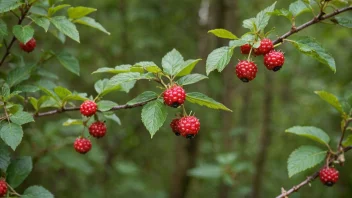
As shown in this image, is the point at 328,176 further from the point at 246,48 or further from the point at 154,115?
the point at 154,115

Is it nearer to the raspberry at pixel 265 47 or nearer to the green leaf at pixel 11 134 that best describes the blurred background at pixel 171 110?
the green leaf at pixel 11 134

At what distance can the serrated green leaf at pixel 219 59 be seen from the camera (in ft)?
6.84

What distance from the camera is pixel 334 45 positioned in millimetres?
6605

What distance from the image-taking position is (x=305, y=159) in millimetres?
2564

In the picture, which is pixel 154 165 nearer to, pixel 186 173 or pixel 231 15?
pixel 186 173

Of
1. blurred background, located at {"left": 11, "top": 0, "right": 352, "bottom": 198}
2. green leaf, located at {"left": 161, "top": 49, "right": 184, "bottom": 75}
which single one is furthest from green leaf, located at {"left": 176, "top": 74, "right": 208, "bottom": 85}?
blurred background, located at {"left": 11, "top": 0, "right": 352, "bottom": 198}

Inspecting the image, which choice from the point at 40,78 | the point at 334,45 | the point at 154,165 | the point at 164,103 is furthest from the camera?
the point at 154,165

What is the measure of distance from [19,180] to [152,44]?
4.03 m

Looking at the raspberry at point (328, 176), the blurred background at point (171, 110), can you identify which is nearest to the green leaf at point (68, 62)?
the raspberry at point (328, 176)

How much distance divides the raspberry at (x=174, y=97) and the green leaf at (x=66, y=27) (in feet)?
2.43

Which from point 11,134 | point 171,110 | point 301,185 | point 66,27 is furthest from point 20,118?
point 171,110

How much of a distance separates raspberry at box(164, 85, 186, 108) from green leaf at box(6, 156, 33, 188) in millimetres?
1055

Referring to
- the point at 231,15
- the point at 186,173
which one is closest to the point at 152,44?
the point at 231,15

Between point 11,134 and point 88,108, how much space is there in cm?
44
